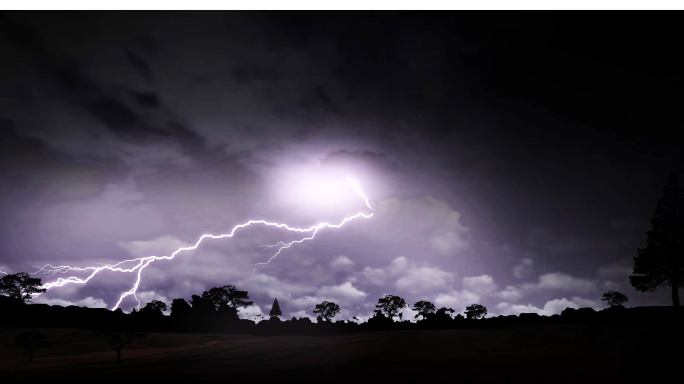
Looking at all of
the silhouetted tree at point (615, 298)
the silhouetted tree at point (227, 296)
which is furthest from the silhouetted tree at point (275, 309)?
the silhouetted tree at point (615, 298)

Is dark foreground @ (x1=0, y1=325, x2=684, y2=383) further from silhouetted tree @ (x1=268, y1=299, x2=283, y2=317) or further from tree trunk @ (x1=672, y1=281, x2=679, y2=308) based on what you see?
silhouetted tree @ (x1=268, y1=299, x2=283, y2=317)

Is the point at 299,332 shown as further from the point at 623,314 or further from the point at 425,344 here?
the point at 623,314

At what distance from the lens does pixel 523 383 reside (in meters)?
22.9

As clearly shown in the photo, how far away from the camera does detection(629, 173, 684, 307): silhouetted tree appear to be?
1652 inches

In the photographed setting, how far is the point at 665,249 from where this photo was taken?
42750 millimetres

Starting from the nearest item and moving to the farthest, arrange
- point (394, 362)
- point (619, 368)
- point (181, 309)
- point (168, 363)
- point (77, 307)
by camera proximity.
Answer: point (619, 368) → point (394, 362) → point (168, 363) → point (77, 307) → point (181, 309)

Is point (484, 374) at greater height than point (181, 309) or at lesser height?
lesser

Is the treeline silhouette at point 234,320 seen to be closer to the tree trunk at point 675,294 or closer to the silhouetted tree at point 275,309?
the tree trunk at point 675,294

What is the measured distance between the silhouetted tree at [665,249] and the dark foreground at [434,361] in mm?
9374

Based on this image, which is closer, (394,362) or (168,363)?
(394,362)

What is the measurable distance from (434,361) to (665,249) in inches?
1140

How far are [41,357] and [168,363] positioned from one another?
79.0 feet

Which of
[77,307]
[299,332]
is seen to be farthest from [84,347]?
[299,332]

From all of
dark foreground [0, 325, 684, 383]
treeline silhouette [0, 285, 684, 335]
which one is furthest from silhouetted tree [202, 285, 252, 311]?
dark foreground [0, 325, 684, 383]
